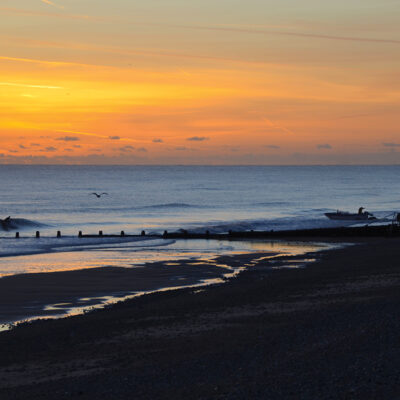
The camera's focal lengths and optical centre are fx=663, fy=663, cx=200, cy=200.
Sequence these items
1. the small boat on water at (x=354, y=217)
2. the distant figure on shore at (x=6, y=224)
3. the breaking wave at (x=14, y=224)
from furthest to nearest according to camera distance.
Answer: the small boat on water at (x=354, y=217) → the breaking wave at (x=14, y=224) → the distant figure on shore at (x=6, y=224)

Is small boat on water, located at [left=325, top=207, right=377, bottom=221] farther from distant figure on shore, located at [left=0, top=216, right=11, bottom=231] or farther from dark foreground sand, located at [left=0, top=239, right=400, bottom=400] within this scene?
dark foreground sand, located at [left=0, top=239, right=400, bottom=400]

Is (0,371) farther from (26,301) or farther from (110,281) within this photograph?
(110,281)

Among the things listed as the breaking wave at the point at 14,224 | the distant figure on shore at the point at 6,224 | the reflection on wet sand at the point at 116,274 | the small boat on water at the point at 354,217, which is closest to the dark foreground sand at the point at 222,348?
the reflection on wet sand at the point at 116,274

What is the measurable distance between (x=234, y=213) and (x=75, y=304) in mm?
74468

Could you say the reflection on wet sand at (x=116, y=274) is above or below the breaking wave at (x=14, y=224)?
below

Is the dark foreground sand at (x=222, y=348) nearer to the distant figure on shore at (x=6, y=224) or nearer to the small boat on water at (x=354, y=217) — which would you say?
the distant figure on shore at (x=6, y=224)

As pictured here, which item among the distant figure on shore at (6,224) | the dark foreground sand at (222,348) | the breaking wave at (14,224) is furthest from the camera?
the breaking wave at (14,224)

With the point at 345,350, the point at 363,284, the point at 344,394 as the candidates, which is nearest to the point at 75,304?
the point at 363,284

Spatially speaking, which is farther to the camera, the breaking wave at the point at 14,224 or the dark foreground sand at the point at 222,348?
the breaking wave at the point at 14,224

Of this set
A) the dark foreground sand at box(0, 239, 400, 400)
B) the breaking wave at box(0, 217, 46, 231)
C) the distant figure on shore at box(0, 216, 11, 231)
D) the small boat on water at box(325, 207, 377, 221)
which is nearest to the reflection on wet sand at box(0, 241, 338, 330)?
the dark foreground sand at box(0, 239, 400, 400)

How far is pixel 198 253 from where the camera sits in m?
40.4

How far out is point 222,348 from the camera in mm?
14391

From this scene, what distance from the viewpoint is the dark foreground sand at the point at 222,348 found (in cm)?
1115

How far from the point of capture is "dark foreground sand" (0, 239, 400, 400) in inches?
439
